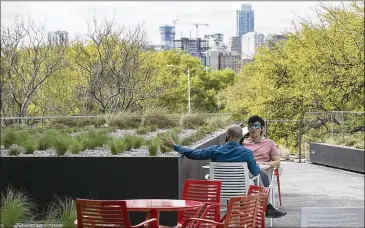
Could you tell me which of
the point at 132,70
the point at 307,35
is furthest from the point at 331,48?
the point at 132,70

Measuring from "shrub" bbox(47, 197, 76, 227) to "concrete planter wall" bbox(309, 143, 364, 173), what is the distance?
450 centimetres

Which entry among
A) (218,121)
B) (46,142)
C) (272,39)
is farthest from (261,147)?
(272,39)

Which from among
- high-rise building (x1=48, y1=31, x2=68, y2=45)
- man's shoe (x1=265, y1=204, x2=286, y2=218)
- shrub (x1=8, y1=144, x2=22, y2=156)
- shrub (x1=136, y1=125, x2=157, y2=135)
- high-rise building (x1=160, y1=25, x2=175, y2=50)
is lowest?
man's shoe (x1=265, y1=204, x2=286, y2=218)

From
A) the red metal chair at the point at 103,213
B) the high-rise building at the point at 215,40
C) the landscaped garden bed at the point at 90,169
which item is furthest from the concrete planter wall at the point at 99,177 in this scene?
the high-rise building at the point at 215,40

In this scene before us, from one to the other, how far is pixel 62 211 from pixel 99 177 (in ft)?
2.03

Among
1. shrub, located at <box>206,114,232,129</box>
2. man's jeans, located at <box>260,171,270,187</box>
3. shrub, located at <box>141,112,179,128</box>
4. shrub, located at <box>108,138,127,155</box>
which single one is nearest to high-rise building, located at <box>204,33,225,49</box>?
shrub, located at <box>206,114,232,129</box>

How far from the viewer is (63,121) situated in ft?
50.7

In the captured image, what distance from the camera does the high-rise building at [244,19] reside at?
61.9 meters

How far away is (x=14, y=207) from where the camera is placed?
884 centimetres

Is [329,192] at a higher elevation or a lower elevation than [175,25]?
lower

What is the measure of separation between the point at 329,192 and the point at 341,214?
775 cm

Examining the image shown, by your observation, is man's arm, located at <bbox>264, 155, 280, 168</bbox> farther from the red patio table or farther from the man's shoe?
the red patio table

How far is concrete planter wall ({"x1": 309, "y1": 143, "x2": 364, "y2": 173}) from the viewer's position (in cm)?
1384

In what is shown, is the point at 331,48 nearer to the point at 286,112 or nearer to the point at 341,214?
the point at 286,112
